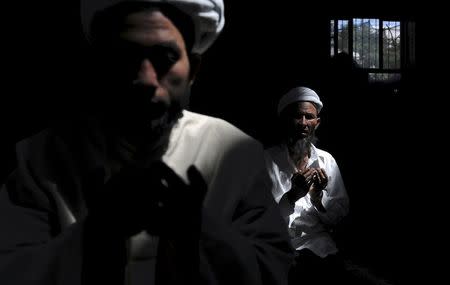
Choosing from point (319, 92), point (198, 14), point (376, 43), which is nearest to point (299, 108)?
point (319, 92)

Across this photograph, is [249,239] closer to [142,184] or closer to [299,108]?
[142,184]

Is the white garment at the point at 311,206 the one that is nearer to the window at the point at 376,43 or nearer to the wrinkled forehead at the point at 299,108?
the wrinkled forehead at the point at 299,108

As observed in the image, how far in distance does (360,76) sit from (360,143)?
845 millimetres

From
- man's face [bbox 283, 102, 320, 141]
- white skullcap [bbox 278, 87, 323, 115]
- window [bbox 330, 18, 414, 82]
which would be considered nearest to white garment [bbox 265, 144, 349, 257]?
man's face [bbox 283, 102, 320, 141]

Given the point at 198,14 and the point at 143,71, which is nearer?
the point at 143,71

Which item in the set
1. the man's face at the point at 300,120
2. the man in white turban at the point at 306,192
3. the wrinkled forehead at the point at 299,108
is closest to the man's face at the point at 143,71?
the man in white turban at the point at 306,192

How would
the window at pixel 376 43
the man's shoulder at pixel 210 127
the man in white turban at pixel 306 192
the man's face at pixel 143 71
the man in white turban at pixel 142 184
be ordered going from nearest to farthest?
the man in white turban at pixel 142 184 → the man's face at pixel 143 71 → the man's shoulder at pixel 210 127 → the man in white turban at pixel 306 192 → the window at pixel 376 43

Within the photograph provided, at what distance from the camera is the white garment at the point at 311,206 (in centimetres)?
456

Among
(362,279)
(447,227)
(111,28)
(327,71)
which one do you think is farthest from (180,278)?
(447,227)

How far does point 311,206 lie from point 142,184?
3.45 metres

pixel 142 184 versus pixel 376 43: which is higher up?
pixel 376 43

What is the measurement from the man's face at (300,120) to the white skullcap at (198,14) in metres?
3.29

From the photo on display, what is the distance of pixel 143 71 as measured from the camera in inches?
57.9

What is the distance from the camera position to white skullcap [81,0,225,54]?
5.17ft
